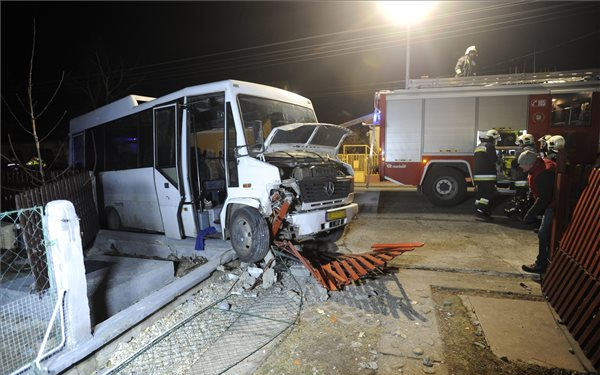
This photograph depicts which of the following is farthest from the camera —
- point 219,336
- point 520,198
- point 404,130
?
point 404,130

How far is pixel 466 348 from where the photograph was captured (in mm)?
2896

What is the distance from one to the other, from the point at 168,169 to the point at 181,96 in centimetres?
125

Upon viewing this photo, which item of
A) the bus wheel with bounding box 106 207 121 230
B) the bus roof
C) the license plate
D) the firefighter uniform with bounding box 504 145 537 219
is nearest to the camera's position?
the license plate

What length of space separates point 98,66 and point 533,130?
16.4 metres

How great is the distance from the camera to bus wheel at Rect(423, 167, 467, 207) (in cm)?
865

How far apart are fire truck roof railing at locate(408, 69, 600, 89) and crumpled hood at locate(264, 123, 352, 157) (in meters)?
4.96

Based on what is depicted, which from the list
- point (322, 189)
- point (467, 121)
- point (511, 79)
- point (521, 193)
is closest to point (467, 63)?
point (511, 79)

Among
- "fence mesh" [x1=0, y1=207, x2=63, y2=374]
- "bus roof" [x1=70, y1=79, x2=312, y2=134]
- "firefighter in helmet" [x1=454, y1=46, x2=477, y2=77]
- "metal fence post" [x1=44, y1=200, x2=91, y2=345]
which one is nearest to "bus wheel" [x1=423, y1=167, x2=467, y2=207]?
"firefighter in helmet" [x1=454, y1=46, x2=477, y2=77]

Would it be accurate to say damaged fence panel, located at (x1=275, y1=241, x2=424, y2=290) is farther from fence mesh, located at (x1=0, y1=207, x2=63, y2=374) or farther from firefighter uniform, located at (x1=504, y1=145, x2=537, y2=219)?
firefighter uniform, located at (x1=504, y1=145, x2=537, y2=219)

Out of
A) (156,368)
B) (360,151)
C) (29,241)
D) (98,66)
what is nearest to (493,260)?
(156,368)

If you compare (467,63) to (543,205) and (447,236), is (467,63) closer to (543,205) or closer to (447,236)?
(447,236)

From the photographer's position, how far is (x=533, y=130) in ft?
27.7

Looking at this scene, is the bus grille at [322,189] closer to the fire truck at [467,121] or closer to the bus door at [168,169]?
the bus door at [168,169]

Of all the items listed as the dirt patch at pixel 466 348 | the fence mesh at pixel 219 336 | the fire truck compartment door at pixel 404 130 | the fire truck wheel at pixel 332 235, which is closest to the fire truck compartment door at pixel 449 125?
the fire truck compartment door at pixel 404 130
